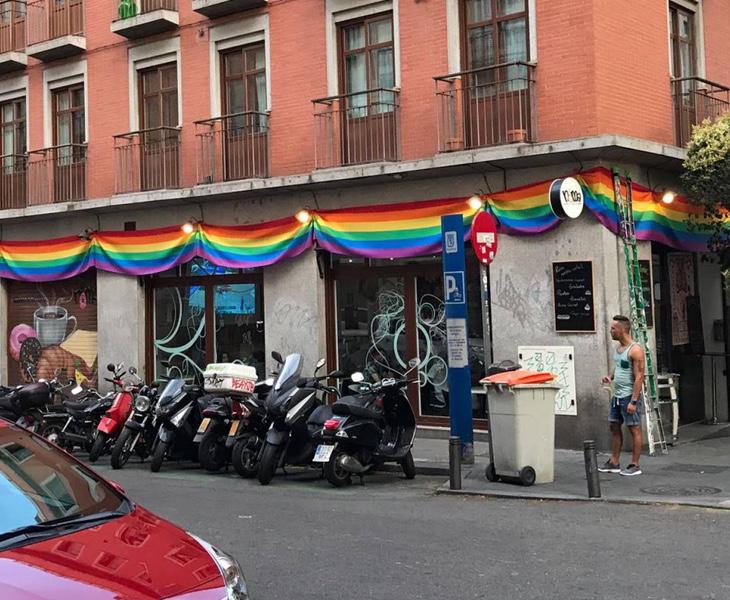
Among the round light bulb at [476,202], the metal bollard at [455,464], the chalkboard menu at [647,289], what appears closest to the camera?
the metal bollard at [455,464]

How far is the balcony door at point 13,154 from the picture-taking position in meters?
20.0

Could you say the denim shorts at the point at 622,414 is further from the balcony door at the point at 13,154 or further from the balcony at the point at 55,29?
the balcony door at the point at 13,154

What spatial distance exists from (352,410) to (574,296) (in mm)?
4068

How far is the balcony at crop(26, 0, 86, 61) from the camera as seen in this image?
1839cm

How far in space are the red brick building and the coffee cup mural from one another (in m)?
0.24

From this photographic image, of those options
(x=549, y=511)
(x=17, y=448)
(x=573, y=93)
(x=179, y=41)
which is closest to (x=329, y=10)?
(x=179, y=41)

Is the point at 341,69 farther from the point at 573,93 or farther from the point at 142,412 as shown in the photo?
the point at 142,412

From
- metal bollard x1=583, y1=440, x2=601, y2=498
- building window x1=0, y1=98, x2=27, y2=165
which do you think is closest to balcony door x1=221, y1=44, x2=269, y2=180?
building window x1=0, y1=98, x2=27, y2=165

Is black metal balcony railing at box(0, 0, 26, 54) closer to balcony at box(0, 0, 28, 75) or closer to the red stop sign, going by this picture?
balcony at box(0, 0, 28, 75)

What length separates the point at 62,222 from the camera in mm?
19016

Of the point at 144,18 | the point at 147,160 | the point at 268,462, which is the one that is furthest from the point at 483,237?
the point at 144,18

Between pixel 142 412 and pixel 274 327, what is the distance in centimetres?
390

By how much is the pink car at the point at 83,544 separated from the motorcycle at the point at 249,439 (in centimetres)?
587

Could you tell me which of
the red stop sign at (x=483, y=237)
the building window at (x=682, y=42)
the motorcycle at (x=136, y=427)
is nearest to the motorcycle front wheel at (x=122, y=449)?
the motorcycle at (x=136, y=427)
